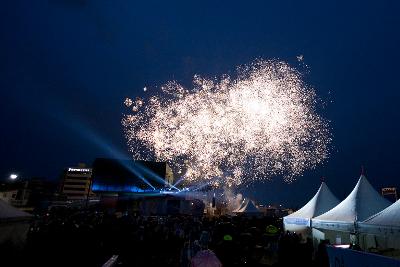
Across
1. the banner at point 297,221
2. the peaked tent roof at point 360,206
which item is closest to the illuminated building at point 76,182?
the banner at point 297,221

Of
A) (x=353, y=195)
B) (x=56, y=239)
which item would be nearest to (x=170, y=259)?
(x=56, y=239)

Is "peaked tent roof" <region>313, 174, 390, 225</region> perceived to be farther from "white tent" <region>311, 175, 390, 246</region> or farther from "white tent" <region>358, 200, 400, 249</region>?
"white tent" <region>358, 200, 400, 249</region>

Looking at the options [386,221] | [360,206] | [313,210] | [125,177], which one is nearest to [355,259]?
[386,221]

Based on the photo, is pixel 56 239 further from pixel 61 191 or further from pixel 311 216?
pixel 61 191

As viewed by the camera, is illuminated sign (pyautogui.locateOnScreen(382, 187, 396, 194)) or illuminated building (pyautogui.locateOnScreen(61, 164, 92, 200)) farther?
illuminated building (pyautogui.locateOnScreen(61, 164, 92, 200))

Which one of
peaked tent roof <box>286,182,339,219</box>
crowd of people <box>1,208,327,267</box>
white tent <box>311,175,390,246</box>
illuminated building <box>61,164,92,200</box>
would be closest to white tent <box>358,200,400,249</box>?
white tent <box>311,175,390,246</box>

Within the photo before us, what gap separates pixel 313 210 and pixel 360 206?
4.79 meters

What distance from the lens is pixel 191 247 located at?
31.1 ft

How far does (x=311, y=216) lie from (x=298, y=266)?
21.7 feet

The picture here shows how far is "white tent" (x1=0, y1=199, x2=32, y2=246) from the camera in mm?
8375

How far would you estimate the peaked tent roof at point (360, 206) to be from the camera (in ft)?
42.0

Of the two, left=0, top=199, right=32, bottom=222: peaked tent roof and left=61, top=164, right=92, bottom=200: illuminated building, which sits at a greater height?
left=61, top=164, right=92, bottom=200: illuminated building

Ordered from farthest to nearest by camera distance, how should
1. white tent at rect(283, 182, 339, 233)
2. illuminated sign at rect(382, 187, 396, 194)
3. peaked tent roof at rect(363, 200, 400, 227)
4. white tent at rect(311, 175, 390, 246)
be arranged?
illuminated sign at rect(382, 187, 396, 194) < white tent at rect(283, 182, 339, 233) < white tent at rect(311, 175, 390, 246) < peaked tent roof at rect(363, 200, 400, 227)

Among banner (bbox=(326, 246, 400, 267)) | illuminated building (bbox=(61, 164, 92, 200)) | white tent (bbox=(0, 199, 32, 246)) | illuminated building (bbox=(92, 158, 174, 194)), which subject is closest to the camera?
banner (bbox=(326, 246, 400, 267))
